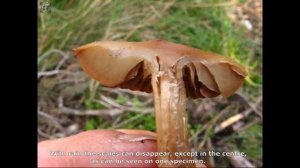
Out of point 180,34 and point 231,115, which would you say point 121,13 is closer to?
point 180,34

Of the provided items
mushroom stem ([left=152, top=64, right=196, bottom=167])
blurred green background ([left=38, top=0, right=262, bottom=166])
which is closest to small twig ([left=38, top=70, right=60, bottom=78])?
blurred green background ([left=38, top=0, right=262, bottom=166])

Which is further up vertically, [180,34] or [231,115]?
[180,34]

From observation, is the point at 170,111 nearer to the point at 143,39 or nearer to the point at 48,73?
the point at 143,39

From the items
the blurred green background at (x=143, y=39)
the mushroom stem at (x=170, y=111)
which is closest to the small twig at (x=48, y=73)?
the blurred green background at (x=143, y=39)

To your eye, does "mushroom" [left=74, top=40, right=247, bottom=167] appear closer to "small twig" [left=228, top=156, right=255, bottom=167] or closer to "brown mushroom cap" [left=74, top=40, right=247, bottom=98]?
"brown mushroom cap" [left=74, top=40, right=247, bottom=98]

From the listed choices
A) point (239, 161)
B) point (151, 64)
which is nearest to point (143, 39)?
point (151, 64)

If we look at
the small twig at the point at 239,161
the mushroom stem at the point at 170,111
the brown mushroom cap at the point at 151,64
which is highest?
the brown mushroom cap at the point at 151,64

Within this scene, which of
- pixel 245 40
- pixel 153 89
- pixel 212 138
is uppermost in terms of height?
pixel 245 40

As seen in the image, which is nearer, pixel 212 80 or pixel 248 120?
pixel 212 80

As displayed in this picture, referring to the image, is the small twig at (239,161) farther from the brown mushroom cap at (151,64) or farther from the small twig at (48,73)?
the small twig at (48,73)

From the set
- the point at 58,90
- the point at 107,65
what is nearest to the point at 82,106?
the point at 58,90
